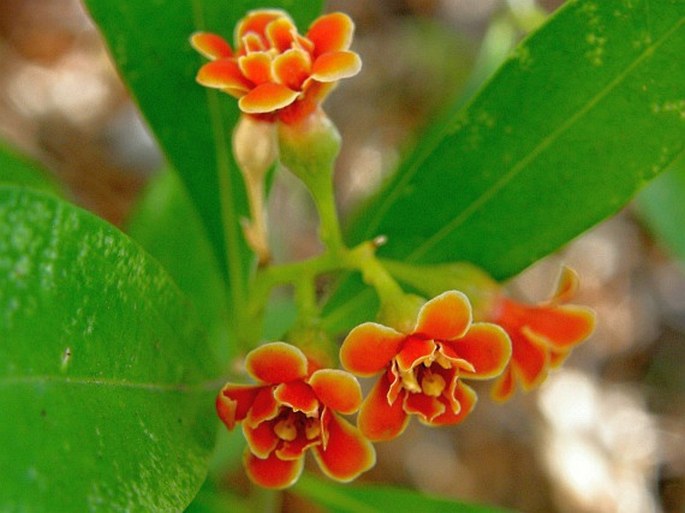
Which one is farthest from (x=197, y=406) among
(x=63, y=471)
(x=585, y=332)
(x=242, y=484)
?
(x=242, y=484)

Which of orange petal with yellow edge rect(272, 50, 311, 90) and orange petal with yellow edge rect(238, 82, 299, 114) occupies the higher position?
orange petal with yellow edge rect(272, 50, 311, 90)

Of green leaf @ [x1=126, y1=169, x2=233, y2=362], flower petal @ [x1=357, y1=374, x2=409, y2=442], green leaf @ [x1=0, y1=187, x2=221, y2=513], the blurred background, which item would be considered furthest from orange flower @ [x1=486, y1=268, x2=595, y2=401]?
the blurred background

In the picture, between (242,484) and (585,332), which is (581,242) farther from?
(585,332)

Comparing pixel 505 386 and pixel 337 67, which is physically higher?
pixel 337 67

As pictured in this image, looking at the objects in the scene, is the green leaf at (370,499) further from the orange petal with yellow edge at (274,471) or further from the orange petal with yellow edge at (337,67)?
the orange petal with yellow edge at (337,67)

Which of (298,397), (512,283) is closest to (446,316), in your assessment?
(298,397)

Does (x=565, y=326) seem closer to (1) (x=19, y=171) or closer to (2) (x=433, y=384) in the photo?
(2) (x=433, y=384)

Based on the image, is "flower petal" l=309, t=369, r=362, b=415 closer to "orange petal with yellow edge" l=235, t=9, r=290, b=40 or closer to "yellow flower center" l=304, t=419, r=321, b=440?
"yellow flower center" l=304, t=419, r=321, b=440
